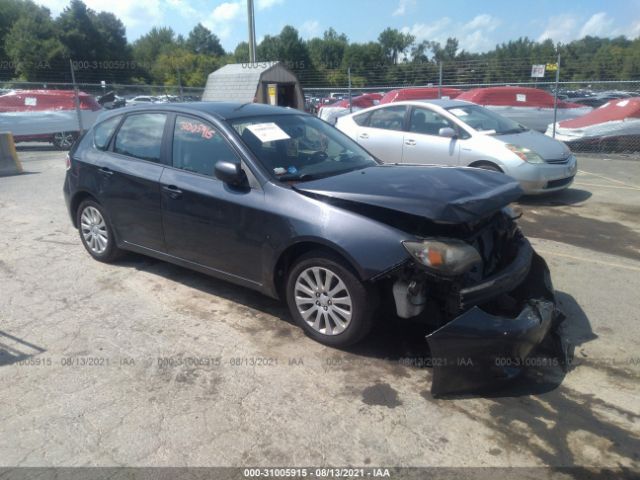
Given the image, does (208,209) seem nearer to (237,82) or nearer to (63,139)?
(237,82)

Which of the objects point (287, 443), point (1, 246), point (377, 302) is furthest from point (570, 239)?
point (1, 246)

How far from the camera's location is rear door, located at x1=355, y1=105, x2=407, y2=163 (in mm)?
8719

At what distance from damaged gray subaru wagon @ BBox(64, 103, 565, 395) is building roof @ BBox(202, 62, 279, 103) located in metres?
11.3

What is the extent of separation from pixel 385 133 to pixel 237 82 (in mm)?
9037

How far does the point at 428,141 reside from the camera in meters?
8.34

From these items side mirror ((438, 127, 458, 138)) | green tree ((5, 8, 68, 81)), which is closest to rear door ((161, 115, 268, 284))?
side mirror ((438, 127, 458, 138))

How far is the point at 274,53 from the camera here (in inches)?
3022

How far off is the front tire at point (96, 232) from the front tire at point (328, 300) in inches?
93.1

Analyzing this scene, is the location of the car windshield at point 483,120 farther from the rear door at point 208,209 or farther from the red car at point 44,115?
the red car at point 44,115

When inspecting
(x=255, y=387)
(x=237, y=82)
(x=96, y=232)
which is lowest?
(x=255, y=387)

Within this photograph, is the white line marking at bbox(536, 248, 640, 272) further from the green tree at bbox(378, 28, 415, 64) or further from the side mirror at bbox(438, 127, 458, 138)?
the green tree at bbox(378, 28, 415, 64)

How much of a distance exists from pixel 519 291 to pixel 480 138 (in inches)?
186

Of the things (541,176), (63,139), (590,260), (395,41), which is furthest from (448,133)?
(395,41)

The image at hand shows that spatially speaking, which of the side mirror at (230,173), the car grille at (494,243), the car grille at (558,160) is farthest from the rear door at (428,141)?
the side mirror at (230,173)
